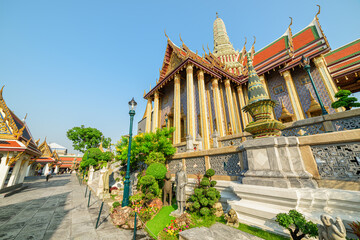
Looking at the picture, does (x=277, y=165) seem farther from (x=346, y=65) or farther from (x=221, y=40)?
(x=221, y=40)

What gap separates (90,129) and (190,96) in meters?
30.7

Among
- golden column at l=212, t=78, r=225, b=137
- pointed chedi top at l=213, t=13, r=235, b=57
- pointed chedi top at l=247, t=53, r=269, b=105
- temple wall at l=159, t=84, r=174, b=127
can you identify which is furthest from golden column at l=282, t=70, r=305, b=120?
temple wall at l=159, t=84, r=174, b=127

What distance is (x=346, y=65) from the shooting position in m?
13.7

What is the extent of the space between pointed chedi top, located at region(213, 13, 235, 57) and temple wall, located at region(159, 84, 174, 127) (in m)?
9.58

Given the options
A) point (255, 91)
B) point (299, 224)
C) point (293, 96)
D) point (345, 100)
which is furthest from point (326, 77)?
point (299, 224)

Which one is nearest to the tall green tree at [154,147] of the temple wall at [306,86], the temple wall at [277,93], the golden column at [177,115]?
the golden column at [177,115]

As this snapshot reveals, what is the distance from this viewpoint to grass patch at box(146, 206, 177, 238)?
3963 mm

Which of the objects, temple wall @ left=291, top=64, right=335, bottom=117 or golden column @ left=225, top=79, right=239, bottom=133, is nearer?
temple wall @ left=291, top=64, right=335, bottom=117

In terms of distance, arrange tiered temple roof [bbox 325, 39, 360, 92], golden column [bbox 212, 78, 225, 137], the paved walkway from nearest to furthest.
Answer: the paved walkway < golden column [bbox 212, 78, 225, 137] < tiered temple roof [bbox 325, 39, 360, 92]

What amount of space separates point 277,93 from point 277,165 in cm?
1281

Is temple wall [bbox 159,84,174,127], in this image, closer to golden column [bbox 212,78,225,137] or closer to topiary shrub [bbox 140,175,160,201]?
golden column [bbox 212,78,225,137]

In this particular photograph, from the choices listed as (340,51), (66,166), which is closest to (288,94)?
(340,51)

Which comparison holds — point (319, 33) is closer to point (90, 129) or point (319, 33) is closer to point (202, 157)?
point (202, 157)

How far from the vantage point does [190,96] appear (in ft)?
38.5
